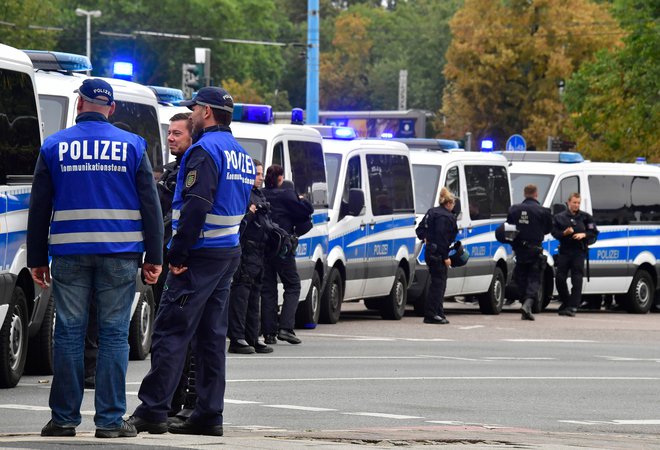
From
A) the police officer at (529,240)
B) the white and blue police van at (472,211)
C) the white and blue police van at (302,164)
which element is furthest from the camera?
the white and blue police van at (472,211)

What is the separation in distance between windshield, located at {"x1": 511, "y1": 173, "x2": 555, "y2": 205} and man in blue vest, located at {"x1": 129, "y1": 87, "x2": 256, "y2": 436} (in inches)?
699

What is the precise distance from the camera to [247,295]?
620 inches

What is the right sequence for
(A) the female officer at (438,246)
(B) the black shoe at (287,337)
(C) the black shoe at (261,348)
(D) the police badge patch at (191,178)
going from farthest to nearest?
1. (A) the female officer at (438,246)
2. (B) the black shoe at (287,337)
3. (C) the black shoe at (261,348)
4. (D) the police badge patch at (191,178)

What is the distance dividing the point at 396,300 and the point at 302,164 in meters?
4.12

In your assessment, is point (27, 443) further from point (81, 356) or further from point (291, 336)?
point (291, 336)

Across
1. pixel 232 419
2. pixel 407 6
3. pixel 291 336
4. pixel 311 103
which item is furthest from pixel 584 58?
pixel 407 6

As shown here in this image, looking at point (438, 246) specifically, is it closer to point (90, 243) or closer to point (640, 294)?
point (640, 294)

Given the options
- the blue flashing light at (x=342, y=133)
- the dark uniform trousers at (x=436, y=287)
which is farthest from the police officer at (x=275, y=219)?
the dark uniform trousers at (x=436, y=287)

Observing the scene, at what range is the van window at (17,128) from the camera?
39.2 feet

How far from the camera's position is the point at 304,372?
14602 mm

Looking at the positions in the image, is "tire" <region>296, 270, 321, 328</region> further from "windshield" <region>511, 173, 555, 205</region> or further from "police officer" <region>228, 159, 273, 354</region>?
"windshield" <region>511, 173, 555, 205</region>

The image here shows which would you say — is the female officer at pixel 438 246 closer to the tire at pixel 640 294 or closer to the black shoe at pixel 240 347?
the tire at pixel 640 294

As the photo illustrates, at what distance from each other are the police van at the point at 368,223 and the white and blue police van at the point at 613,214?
3922 mm

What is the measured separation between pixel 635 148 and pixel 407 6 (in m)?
95.1
